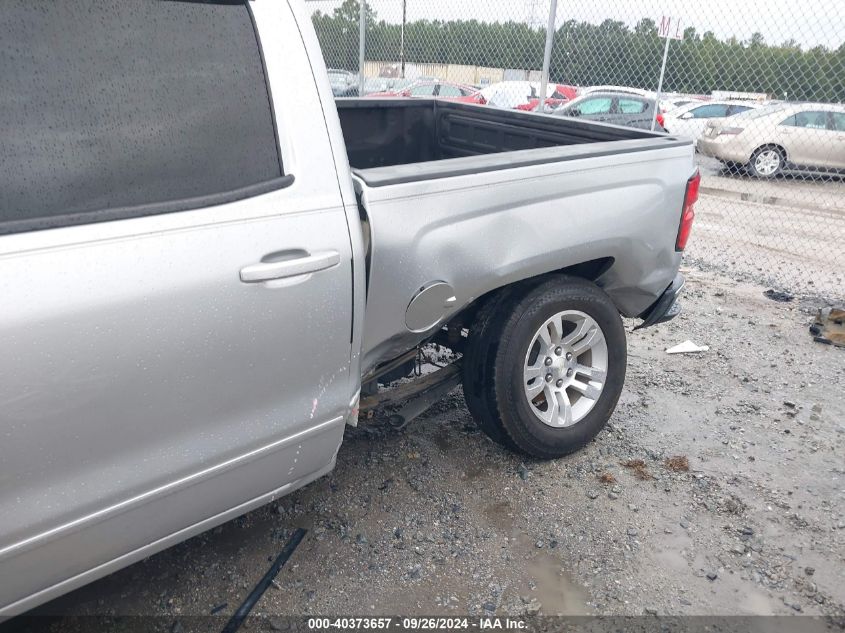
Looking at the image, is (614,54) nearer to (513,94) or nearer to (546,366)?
(513,94)

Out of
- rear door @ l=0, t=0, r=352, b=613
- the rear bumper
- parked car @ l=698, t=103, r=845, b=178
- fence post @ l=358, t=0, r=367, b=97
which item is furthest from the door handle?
parked car @ l=698, t=103, r=845, b=178

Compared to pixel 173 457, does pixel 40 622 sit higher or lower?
lower

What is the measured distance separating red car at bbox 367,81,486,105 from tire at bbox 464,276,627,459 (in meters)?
9.34

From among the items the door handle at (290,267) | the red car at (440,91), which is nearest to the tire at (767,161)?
the red car at (440,91)

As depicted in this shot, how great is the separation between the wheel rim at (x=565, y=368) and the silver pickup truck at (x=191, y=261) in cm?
42

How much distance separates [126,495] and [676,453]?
105 inches

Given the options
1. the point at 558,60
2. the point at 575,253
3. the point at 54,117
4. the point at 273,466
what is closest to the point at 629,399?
the point at 575,253

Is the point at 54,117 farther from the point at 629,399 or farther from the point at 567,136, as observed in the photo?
the point at 629,399

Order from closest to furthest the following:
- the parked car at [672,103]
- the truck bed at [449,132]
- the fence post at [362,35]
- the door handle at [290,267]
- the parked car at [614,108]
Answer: the door handle at [290,267] < the truck bed at [449,132] < the fence post at [362,35] < the parked car at [614,108] < the parked car at [672,103]

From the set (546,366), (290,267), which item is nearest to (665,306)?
(546,366)

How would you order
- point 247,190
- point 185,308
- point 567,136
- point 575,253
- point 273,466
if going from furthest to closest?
point 567,136, point 575,253, point 273,466, point 247,190, point 185,308

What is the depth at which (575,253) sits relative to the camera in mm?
3070

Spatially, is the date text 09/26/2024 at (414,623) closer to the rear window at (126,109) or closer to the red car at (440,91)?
the rear window at (126,109)

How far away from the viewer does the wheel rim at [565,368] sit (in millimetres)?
3252
